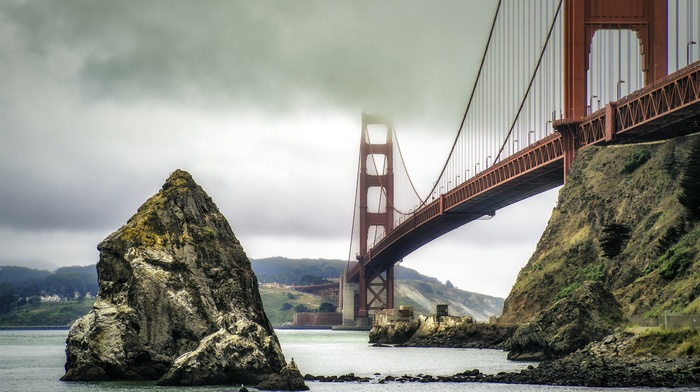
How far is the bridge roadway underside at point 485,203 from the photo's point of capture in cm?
8797

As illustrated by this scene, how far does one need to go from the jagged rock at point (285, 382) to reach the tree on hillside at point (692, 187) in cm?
2865

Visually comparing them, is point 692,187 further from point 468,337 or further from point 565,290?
point 468,337

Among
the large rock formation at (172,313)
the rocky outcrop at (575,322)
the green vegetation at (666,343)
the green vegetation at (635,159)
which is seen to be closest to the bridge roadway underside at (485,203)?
the green vegetation at (635,159)

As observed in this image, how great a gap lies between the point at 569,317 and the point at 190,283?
70.7ft

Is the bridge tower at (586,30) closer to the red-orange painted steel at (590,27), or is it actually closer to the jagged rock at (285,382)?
the red-orange painted steel at (590,27)

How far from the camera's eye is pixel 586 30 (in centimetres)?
8206

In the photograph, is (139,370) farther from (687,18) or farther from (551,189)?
(551,189)

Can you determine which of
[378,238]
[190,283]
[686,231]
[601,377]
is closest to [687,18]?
[686,231]

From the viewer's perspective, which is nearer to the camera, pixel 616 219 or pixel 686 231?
pixel 686 231

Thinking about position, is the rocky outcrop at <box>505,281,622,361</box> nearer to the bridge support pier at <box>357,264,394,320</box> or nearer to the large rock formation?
the large rock formation

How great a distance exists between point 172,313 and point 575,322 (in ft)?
72.8

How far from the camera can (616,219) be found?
248 feet

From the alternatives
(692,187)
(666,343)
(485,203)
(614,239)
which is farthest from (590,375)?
(485,203)

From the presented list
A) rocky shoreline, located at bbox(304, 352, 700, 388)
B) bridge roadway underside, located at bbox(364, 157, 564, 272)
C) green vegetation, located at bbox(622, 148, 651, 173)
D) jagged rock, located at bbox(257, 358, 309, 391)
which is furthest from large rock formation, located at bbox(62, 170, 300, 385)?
bridge roadway underside, located at bbox(364, 157, 564, 272)
